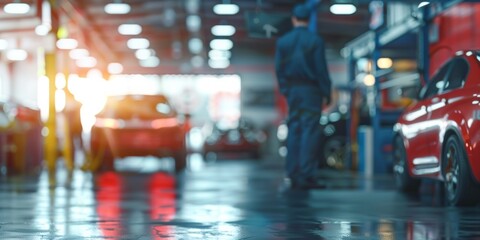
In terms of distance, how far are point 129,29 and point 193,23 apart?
2.17m

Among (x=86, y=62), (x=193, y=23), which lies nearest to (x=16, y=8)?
(x=193, y=23)

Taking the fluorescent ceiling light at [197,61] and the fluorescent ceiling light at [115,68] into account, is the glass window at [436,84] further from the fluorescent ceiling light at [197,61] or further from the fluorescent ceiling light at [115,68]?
the fluorescent ceiling light at [197,61]

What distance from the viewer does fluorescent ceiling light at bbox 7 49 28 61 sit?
3747cm

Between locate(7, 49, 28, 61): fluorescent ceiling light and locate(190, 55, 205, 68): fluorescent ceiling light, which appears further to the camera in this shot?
locate(190, 55, 205, 68): fluorescent ceiling light

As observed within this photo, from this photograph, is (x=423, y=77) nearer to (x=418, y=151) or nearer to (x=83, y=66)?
(x=418, y=151)

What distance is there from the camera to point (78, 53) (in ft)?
115

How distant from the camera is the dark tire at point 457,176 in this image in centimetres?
911

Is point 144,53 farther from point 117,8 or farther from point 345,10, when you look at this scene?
point 345,10

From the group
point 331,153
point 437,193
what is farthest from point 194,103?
point 437,193

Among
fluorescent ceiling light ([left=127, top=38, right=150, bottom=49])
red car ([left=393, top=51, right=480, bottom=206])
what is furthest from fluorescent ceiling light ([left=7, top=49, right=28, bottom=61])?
red car ([left=393, top=51, right=480, bottom=206])

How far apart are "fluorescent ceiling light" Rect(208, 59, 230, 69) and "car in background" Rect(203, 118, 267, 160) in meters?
10.9

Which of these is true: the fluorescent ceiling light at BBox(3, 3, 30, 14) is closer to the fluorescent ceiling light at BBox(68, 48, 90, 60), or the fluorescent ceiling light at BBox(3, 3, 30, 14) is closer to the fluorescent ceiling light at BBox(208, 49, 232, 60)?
the fluorescent ceiling light at BBox(68, 48, 90, 60)

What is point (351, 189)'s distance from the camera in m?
13.0

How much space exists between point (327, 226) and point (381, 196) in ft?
12.9
